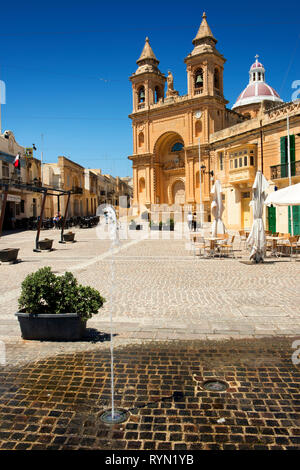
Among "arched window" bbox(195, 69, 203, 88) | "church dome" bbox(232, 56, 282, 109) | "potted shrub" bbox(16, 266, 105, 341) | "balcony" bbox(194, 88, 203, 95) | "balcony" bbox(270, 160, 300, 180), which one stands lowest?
"potted shrub" bbox(16, 266, 105, 341)

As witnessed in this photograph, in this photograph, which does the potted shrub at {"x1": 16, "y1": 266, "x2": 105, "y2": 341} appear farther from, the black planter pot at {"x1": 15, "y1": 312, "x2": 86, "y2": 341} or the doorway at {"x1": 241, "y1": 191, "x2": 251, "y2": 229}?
the doorway at {"x1": 241, "y1": 191, "x2": 251, "y2": 229}

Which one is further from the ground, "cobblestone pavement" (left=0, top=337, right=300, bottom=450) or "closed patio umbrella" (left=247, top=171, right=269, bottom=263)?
"closed patio umbrella" (left=247, top=171, right=269, bottom=263)

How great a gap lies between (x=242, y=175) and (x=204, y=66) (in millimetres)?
18315

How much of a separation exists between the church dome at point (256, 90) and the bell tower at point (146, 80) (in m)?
14.1

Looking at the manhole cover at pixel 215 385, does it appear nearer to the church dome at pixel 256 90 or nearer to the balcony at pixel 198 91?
the balcony at pixel 198 91

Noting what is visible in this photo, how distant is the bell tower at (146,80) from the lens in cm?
4547

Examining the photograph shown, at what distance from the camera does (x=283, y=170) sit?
23.0 metres

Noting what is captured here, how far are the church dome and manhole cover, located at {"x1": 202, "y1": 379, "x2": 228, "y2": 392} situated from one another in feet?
180

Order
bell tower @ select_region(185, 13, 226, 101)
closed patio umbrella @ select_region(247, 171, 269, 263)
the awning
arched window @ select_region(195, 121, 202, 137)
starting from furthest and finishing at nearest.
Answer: arched window @ select_region(195, 121, 202, 137), bell tower @ select_region(185, 13, 226, 101), closed patio umbrella @ select_region(247, 171, 269, 263), the awning

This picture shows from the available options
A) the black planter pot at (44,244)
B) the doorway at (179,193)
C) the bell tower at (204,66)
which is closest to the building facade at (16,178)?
the doorway at (179,193)

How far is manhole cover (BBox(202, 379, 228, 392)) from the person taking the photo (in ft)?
12.4

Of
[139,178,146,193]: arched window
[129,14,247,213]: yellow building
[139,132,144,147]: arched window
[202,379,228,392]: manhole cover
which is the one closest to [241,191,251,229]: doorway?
[129,14,247,213]: yellow building
